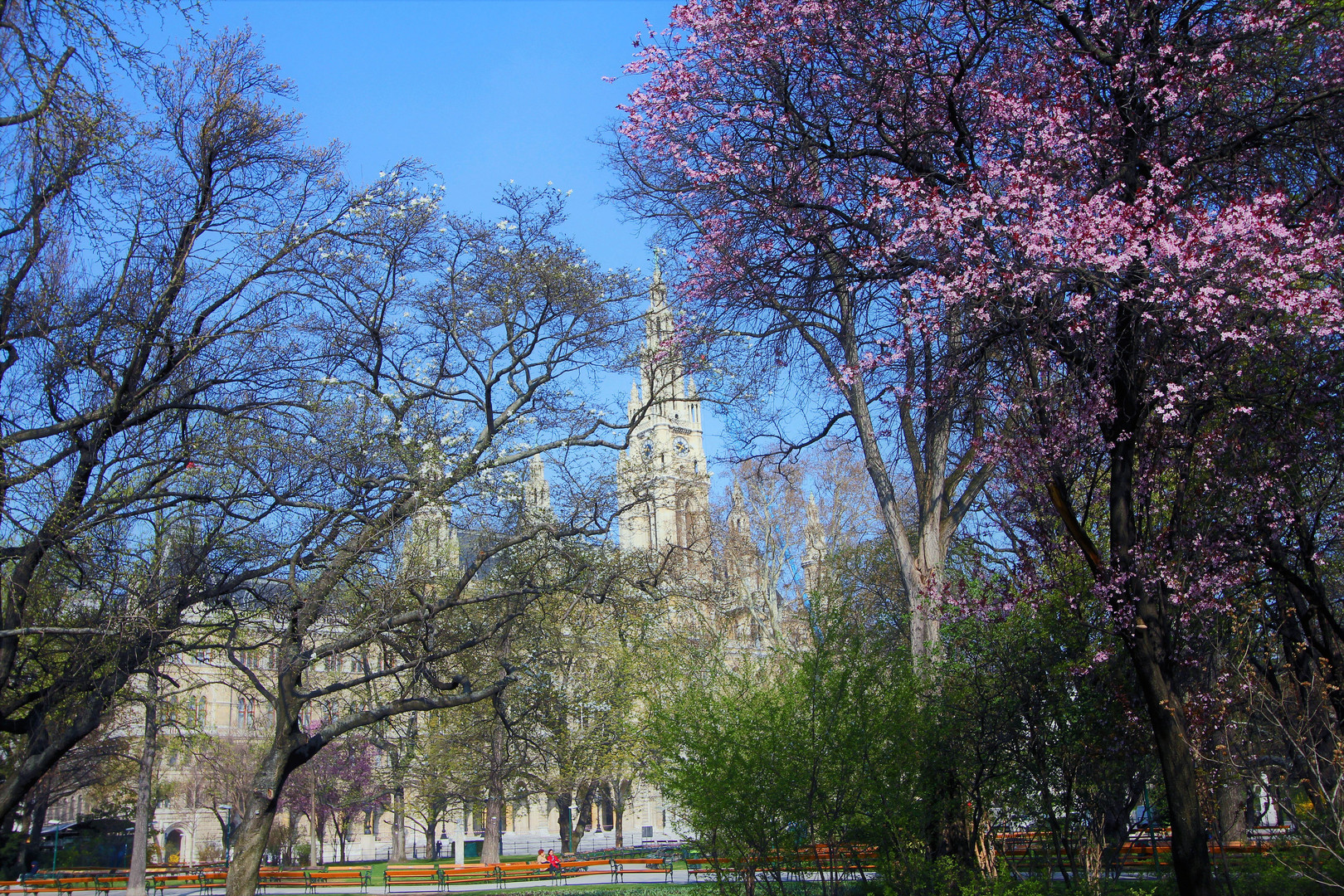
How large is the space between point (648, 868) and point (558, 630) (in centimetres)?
1579

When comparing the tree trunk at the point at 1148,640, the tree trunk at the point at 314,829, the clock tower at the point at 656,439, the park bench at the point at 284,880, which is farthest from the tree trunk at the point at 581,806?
the tree trunk at the point at 1148,640

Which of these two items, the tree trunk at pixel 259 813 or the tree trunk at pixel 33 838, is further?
the tree trunk at pixel 33 838

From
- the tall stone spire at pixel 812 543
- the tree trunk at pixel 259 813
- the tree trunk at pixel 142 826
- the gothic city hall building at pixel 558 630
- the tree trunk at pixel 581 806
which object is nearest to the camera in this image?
the tree trunk at pixel 259 813

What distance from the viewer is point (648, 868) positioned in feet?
93.9

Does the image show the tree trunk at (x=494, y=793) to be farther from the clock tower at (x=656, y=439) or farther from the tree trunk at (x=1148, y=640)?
the tree trunk at (x=1148, y=640)

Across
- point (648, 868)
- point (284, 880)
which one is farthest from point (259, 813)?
point (284, 880)

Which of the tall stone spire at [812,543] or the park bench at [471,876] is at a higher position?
the tall stone spire at [812,543]

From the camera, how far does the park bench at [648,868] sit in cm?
2614

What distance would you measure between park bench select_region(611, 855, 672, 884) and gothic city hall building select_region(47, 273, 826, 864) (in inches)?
64.1

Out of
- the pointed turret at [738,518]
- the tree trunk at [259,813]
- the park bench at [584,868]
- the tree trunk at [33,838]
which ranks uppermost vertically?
the pointed turret at [738,518]

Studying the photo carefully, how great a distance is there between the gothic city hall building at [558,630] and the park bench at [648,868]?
1.63 meters

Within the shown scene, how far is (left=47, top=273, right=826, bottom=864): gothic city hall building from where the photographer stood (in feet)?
49.6

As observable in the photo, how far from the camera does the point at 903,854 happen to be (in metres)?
10.1

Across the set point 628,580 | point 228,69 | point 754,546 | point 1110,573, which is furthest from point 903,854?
→ point 754,546
